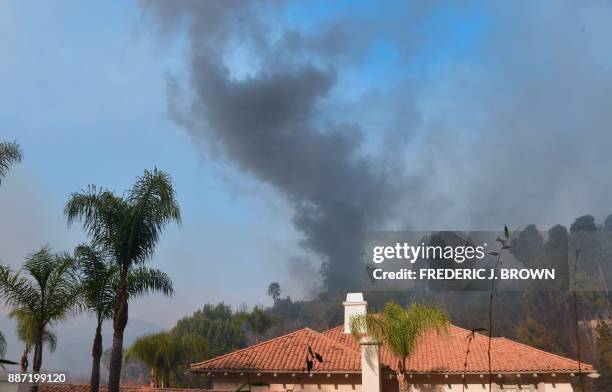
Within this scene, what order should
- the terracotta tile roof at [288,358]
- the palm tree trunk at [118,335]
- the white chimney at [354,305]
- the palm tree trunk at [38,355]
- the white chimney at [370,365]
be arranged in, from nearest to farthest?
the palm tree trunk at [118,335]
the palm tree trunk at [38,355]
the white chimney at [370,365]
the terracotta tile roof at [288,358]
the white chimney at [354,305]

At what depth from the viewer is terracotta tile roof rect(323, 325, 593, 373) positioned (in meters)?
23.4

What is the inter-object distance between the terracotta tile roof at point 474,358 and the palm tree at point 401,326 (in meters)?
1.47

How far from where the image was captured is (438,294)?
284 ft

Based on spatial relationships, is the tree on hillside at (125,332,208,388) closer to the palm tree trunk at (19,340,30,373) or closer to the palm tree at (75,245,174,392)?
the palm tree trunk at (19,340,30,373)

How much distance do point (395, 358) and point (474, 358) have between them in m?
3.28

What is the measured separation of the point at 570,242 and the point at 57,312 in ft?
234

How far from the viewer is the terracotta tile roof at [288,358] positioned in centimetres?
2311

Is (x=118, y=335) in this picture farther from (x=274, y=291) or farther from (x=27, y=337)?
(x=274, y=291)

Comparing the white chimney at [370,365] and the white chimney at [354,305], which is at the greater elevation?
the white chimney at [354,305]

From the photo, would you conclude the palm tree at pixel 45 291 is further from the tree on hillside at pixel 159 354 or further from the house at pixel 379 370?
the tree on hillside at pixel 159 354

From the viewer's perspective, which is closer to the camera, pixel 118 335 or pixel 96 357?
→ pixel 118 335

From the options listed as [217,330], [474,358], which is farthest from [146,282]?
[217,330]

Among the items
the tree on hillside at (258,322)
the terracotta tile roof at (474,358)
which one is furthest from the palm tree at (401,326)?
the tree on hillside at (258,322)

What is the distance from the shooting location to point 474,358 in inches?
977
